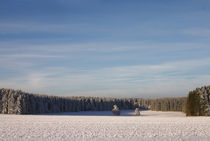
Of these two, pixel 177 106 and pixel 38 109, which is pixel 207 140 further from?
pixel 177 106

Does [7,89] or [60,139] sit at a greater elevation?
[7,89]

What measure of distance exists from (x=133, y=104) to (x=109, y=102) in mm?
19581

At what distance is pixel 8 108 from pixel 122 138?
67.5 m

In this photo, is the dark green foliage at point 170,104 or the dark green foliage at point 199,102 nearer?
the dark green foliage at point 199,102

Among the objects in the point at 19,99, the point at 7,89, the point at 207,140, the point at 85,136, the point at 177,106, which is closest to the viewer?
the point at 207,140

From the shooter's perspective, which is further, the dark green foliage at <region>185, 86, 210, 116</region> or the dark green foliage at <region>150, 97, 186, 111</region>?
the dark green foliage at <region>150, 97, 186, 111</region>

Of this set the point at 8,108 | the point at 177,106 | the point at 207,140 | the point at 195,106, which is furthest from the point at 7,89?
the point at 207,140

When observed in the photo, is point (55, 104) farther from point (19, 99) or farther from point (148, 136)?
point (148, 136)

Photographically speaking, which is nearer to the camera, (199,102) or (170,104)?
(199,102)

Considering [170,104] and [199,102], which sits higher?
[199,102]

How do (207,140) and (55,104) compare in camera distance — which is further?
(55,104)

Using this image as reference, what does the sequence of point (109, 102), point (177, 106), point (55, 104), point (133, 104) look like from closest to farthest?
1. point (55, 104)
2. point (177, 106)
3. point (109, 102)
4. point (133, 104)

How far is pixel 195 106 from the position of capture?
6644 centimetres

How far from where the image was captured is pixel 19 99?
84.3 m
